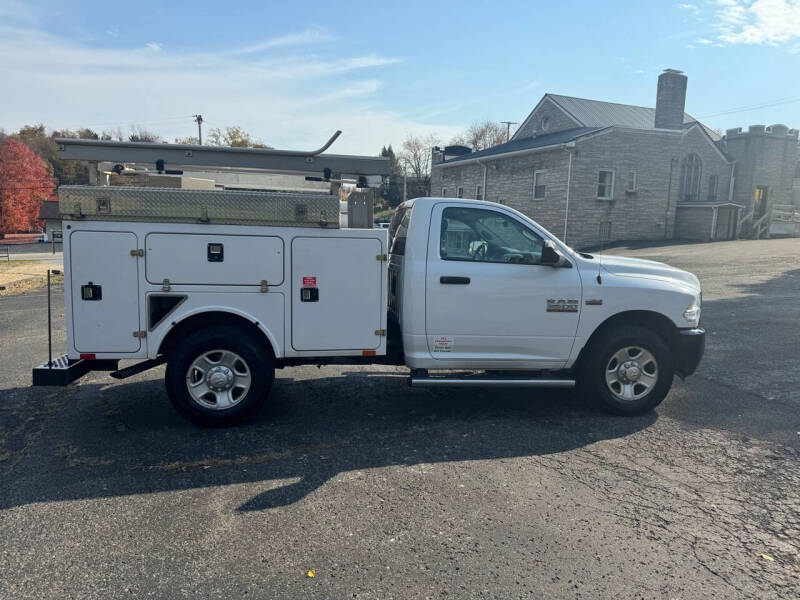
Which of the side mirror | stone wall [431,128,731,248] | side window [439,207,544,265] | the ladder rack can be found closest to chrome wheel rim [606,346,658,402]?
the side mirror

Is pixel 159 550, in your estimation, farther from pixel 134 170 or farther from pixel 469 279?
pixel 134 170

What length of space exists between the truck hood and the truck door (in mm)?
439

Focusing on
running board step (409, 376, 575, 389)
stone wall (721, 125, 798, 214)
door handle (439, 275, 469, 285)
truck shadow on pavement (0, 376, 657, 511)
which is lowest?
truck shadow on pavement (0, 376, 657, 511)

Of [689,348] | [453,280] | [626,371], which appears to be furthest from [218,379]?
[689,348]

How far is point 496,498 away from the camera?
13.1ft

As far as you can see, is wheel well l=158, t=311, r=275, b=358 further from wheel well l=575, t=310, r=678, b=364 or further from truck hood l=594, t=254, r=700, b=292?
truck hood l=594, t=254, r=700, b=292

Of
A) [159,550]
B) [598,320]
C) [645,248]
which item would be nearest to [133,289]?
[159,550]

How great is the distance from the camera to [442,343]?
5.43m

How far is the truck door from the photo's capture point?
5.39 meters

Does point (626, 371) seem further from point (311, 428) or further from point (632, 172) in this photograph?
point (632, 172)

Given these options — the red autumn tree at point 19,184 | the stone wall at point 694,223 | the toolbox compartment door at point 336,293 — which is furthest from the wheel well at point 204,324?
the red autumn tree at point 19,184

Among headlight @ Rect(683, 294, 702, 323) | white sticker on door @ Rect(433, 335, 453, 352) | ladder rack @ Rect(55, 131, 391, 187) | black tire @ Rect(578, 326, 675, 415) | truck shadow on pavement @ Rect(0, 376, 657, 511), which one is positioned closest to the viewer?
truck shadow on pavement @ Rect(0, 376, 657, 511)

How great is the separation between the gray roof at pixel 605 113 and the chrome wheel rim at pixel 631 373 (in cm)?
2954

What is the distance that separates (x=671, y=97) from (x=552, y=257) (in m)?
30.7
